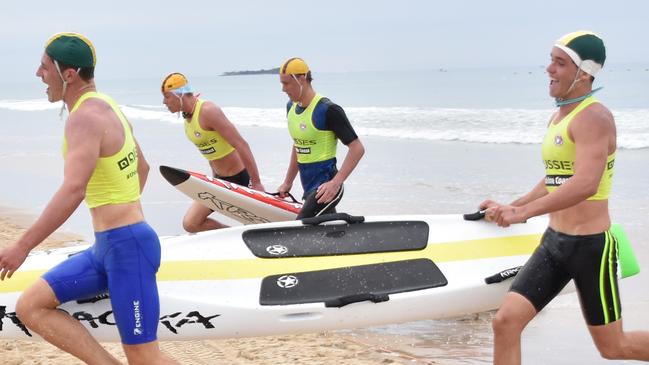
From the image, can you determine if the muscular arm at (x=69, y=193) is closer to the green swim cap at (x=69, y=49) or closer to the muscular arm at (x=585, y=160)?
the green swim cap at (x=69, y=49)

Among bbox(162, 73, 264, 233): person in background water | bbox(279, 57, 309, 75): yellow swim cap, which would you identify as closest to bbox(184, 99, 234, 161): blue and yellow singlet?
bbox(162, 73, 264, 233): person in background water

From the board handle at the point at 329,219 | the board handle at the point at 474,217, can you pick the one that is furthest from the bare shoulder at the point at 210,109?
the board handle at the point at 474,217

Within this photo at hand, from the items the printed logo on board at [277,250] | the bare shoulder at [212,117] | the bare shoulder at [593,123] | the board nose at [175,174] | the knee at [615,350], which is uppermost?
the bare shoulder at [593,123]

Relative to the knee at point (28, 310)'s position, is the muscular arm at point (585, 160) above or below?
above

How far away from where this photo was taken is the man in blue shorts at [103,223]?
3354 mm

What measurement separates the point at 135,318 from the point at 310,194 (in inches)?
107

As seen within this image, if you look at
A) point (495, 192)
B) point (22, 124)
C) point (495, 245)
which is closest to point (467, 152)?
point (495, 192)

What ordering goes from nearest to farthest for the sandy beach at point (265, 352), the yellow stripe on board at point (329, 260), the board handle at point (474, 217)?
the yellow stripe on board at point (329, 260)
the sandy beach at point (265, 352)
the board handle at point (474, 217)

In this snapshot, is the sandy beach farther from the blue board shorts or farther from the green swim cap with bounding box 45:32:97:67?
the green swim cap with bounding box 45:32:97:67

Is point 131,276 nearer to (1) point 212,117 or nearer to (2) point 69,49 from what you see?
(2) point 69,49

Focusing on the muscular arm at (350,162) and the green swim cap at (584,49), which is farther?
the muscular arm at (350,162)

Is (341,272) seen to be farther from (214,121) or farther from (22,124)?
(22,124)

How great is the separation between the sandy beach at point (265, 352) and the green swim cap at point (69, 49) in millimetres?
2236

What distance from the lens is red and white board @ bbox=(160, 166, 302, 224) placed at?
22.2 ft
